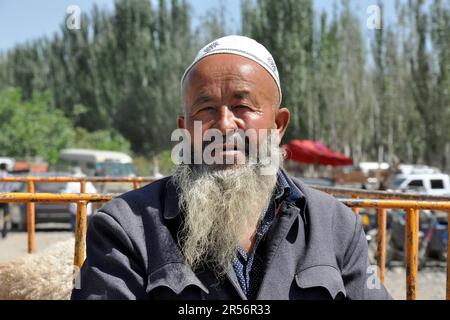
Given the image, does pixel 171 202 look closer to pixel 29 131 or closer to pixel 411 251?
pixel 411 251

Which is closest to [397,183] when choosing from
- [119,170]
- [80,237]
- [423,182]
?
[423,182]

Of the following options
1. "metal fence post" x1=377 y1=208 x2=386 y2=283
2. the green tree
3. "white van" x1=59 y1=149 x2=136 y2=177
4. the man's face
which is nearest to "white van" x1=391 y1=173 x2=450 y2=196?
"white van" x1=59 y1=149 x2=136 y2=177

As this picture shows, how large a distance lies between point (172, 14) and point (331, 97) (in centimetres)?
1271

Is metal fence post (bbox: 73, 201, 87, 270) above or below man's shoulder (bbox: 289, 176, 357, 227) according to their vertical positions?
below

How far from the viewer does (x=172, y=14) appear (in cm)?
4025

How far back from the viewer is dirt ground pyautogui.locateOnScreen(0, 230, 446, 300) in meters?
7.99

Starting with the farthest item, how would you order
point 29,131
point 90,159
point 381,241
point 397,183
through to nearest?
1. point 29,131
2. point 90,159
3. point 397,183
4. point 381,241

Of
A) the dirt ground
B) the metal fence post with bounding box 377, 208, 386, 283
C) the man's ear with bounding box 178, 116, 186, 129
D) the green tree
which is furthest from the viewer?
the green tree

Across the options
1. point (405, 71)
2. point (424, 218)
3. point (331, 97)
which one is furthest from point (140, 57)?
point (424, 218)

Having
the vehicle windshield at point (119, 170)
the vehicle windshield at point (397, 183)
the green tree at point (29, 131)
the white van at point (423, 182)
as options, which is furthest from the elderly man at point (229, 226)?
the green tree at point (29, 131)

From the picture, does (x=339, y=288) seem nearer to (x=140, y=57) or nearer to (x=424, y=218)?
(x=424, y=218)

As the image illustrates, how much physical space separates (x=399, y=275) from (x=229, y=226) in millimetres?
7879

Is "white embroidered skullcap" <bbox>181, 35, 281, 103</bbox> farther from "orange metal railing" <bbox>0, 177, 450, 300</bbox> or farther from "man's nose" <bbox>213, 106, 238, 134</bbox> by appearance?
"orange metal railing" <bbox>0, 177, 450, 300</bbox>

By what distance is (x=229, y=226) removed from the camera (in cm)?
196
